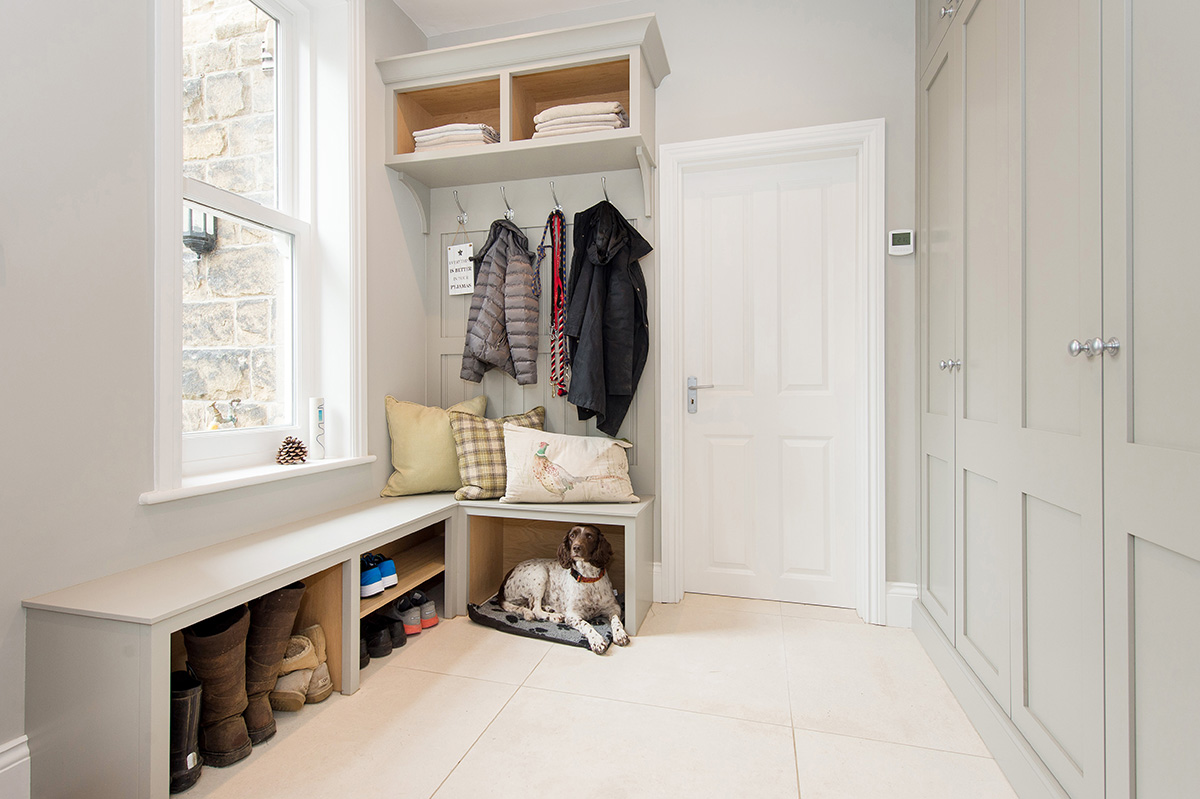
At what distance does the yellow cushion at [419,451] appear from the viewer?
2439 mm

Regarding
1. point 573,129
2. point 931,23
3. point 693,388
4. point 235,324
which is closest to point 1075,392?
point 693,388

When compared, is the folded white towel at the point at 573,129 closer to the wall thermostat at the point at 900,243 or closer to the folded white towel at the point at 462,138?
the folded white towel at the point at 462,138

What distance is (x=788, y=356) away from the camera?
2523 millimetres

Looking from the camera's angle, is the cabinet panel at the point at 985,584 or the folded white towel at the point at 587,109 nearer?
the cabinet panel at the point at 985,584

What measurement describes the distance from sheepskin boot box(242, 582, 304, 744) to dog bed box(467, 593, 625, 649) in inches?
31.3

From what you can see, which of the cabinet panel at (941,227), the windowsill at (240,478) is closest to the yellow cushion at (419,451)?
the windowsill at (240,478)

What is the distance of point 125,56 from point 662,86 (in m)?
1.88

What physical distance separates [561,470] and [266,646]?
3.66 feet

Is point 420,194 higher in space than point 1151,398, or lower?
higher

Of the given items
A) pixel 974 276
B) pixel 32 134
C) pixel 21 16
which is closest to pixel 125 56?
pixel 21 16

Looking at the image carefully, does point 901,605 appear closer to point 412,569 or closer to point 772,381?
point 772,381

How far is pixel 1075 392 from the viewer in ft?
3.79

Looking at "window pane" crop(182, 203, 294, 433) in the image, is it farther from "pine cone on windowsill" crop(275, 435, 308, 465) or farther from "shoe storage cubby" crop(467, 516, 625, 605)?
"shoe storage cubby" crop(467, 516, 625, 605)

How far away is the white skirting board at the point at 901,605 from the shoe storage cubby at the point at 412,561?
178cm
